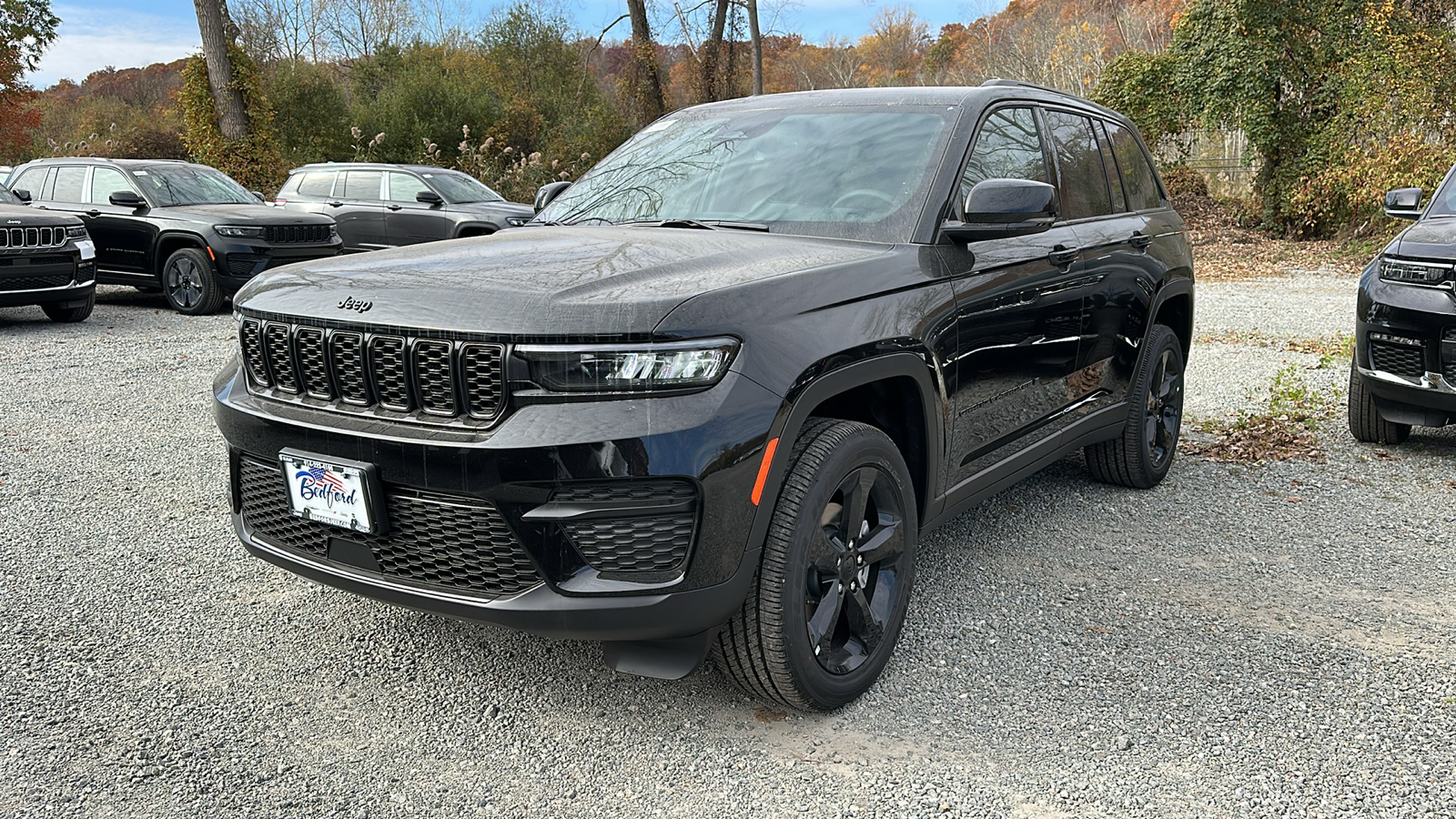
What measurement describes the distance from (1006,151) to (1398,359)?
9.52 ft

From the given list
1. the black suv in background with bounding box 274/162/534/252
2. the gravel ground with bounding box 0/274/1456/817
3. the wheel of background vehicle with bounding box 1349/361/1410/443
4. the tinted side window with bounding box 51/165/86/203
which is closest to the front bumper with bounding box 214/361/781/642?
the gravel ground with bounding box 0/274/1456/817

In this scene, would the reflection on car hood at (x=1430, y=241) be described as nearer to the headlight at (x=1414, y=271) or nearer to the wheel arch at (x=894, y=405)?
the headlight at (x=1414, y=271)

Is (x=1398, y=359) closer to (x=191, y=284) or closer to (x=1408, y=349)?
(x=1408, y=349)

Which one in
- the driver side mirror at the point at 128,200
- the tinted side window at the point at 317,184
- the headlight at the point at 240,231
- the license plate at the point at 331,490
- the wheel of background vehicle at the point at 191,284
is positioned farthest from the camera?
the tinted side window at the point at 317,184

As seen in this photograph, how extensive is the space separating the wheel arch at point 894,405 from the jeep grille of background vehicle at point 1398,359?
11.2 feet

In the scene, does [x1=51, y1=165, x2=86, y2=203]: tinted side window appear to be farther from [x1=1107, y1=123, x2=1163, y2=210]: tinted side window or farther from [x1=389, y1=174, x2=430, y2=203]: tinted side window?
[x1=1107, y1=123, x2=1163, y2=210]: tinted side window

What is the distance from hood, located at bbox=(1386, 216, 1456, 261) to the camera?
5.27 m

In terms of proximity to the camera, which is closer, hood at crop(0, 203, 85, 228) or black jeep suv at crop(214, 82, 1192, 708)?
black jeep suv at crop(214, 82, 1192, 708)

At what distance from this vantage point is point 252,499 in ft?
10.1

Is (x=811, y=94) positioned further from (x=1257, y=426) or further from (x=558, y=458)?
(x=1257, y=426)

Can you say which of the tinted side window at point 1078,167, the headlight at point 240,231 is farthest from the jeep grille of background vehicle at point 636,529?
the headlight at point 240,231

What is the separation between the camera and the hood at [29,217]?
967cm

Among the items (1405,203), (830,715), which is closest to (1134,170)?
(1405,203)

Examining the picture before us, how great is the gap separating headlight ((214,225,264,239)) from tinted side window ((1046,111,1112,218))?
9.41 metres
